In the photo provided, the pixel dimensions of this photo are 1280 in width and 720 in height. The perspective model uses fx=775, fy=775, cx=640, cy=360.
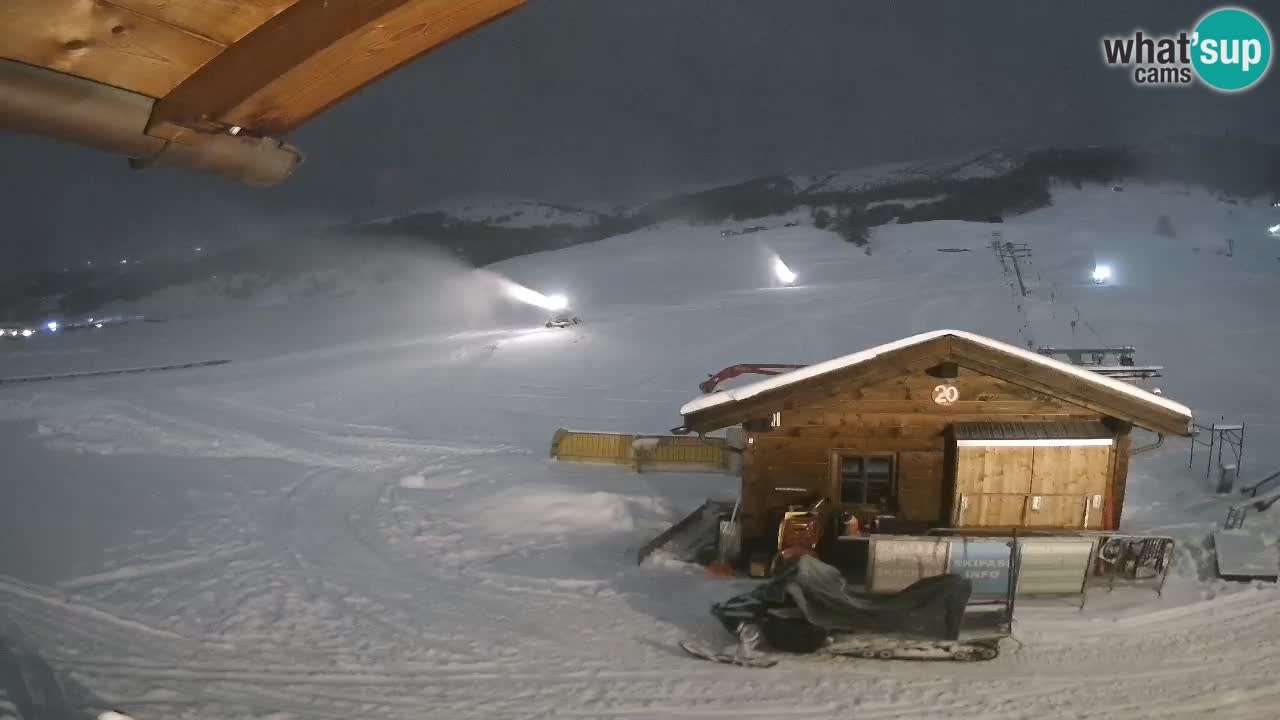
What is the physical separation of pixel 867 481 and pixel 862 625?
3568 millimetres

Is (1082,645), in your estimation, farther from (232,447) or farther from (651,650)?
(232,447)

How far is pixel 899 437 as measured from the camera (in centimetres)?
1298

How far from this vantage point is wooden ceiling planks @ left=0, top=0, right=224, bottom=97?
5.88 feet

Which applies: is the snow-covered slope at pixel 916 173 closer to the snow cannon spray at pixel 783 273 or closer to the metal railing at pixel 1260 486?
the snow cannon spray at pixel 783 273

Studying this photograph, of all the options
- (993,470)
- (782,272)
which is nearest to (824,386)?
(993,470)

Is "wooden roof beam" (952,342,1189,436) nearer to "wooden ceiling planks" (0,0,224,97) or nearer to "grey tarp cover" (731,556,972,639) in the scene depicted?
"grey tarp cover" (731,556,972,639)

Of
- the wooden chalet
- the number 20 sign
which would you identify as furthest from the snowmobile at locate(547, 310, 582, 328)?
the number 20 sign

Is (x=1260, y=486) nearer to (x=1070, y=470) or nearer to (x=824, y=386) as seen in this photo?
(x=1070, y=470)

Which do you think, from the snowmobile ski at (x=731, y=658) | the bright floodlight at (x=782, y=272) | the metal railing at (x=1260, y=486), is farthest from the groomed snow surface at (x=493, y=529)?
the bright floodlight at (x=782, y=272)

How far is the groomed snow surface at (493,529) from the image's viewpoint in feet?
31.0

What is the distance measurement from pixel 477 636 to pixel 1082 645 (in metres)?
8.23

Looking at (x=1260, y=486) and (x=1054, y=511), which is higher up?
(x=1260, y=486)

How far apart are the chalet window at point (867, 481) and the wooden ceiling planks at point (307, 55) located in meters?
11.8

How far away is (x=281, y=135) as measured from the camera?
2.66 meters
